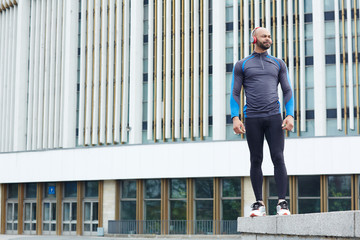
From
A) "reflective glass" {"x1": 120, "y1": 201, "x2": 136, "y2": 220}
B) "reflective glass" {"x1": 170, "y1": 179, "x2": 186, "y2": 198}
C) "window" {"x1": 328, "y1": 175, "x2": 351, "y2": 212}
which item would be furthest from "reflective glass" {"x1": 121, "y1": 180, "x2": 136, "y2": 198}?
"window" {"x1": 328, "y1": 175, "x2": 351, "y2": 212}

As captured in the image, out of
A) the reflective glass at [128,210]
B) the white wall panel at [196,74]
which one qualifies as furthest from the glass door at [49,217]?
the white wall panel at [196,74]

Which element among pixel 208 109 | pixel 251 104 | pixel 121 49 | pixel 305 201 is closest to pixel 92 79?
pixel 121 49

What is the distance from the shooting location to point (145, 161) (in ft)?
116

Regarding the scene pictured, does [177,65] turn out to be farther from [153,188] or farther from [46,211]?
[46,211]

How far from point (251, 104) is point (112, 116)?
96.4ft

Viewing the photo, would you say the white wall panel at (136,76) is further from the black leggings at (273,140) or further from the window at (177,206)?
the black leggings at (273,140)

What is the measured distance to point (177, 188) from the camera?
35.0 m

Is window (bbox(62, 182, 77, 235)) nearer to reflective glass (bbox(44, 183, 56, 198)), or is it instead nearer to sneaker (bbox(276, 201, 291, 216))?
reflective glass (bbox(44, 183, 56, 198))

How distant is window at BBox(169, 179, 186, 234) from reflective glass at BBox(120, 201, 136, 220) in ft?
7.46

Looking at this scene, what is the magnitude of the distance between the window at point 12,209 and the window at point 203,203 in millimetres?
12598

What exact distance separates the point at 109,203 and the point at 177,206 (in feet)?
13.3

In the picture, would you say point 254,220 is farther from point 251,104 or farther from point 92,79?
point 92,79

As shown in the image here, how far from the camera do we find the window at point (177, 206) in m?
34.4

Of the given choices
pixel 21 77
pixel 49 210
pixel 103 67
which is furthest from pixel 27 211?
pixel 103 67
